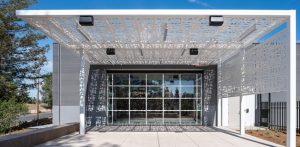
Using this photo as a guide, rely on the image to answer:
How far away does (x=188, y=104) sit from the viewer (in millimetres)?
22500

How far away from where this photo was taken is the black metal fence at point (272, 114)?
19.4 m

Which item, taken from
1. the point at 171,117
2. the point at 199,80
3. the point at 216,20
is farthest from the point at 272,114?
the point at 216,20

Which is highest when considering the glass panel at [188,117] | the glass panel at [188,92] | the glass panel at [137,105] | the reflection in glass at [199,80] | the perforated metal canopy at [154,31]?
the perforated metal canopy at [154,31]

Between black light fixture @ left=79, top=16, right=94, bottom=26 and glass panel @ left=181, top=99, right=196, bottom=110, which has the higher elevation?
black light fixture @ left=79, top=16, right=94, bottom=26

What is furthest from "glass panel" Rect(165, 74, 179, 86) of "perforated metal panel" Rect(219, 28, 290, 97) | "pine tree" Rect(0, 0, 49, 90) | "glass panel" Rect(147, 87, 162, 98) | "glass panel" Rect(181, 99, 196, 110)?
"pine tree" Rect(0, 0, 49, 90)

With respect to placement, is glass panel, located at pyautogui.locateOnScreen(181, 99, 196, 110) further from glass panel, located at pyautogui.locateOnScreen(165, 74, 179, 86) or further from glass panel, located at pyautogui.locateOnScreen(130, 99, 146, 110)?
glass panel, located at pyautogui.locateOnScreen(130, 99, 146, 110)

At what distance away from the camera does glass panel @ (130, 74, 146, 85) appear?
22.5m

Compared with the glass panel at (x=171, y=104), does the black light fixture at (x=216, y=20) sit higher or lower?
higher

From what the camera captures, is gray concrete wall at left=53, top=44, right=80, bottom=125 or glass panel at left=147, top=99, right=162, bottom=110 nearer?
gray concrete wall at left=53, top=44, right=80, bottom=125

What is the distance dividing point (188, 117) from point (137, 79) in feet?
13.5

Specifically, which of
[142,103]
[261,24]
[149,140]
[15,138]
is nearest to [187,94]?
[142,103]

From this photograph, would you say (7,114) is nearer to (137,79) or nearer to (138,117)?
(138,117)

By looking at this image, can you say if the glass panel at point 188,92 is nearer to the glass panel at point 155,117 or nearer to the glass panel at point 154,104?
the glass panel at point 154,104

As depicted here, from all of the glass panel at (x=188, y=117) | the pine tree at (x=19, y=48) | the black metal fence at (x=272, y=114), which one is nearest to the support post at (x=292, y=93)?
the black metal fence at (x=272, y=114)
